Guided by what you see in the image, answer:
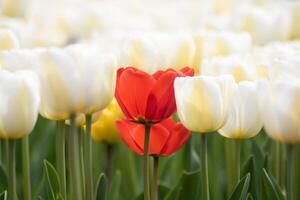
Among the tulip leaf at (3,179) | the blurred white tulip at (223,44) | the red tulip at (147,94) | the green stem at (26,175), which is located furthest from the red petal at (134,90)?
the blurred white tulip at (223,44)

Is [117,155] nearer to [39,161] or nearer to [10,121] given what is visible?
[39,161]

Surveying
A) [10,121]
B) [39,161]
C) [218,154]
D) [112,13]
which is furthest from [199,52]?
[112,13]

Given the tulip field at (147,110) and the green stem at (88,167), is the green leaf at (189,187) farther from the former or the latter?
the green stem at (88,167)

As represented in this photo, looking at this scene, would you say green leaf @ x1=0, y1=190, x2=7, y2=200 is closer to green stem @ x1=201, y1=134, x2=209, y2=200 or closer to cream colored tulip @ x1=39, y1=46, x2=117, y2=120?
cream colored tulip @ x1=39, y1=46, x2=117, y2=120

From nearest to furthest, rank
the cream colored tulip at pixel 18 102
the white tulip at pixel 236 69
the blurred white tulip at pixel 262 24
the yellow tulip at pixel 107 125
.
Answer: the cream colored tulip at pixel 18 102 < the white tulip at pixel 236 69 < the yellow tulip at pixel 107 125 < the blurred white tulip at pixel 262 24

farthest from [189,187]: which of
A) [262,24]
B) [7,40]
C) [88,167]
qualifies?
[262,24]

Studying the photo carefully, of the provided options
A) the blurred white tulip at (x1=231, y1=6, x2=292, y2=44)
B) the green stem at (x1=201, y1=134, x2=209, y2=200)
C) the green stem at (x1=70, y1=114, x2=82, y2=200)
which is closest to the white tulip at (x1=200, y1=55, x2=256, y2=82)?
the green stem at (x1=201, y1=134, x2=209, y2=200)

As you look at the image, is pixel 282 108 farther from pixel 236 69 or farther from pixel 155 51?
pixel 155 51
